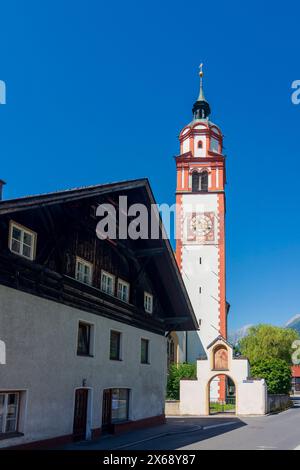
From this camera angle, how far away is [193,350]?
161ft

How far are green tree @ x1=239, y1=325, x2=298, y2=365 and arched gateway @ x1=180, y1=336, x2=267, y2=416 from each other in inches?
1160

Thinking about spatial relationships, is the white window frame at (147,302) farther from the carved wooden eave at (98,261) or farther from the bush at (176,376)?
the bush at (176,376)

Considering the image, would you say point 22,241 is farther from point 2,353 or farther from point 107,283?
point 107,283

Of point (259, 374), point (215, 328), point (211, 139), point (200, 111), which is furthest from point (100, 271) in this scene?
point (200, 111)

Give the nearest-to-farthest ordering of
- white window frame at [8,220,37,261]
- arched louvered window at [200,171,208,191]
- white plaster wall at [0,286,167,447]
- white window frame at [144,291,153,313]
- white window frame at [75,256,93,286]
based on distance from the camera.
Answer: white plaster wall at [0,286,167,447] → white window frame at [8,220,37,261] → white window frame at [75,256,93,286] → white window frame at [144,291,153,313] → arched louvered window at [200,171,208,191]

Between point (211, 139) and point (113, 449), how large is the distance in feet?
140

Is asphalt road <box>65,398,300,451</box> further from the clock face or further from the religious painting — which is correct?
the clock face

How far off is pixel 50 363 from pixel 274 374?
36.7m

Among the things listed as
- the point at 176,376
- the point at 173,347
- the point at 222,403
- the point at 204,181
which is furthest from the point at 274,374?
the point at 204,181

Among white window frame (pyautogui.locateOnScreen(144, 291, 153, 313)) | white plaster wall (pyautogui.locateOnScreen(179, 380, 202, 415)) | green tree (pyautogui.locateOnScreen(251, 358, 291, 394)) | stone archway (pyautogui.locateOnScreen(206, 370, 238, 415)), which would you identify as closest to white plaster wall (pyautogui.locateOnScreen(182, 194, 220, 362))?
stone archway (pyautogui.locateOnScreen(206, 370, 238, 415))

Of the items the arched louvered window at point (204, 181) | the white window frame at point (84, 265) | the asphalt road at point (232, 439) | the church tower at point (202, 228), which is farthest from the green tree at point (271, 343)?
the white window frame at point (84, 265)

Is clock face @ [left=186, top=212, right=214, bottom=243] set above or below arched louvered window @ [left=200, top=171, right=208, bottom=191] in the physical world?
below

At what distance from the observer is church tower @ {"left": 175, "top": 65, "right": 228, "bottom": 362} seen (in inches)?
1928

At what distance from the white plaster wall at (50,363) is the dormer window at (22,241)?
112cm
